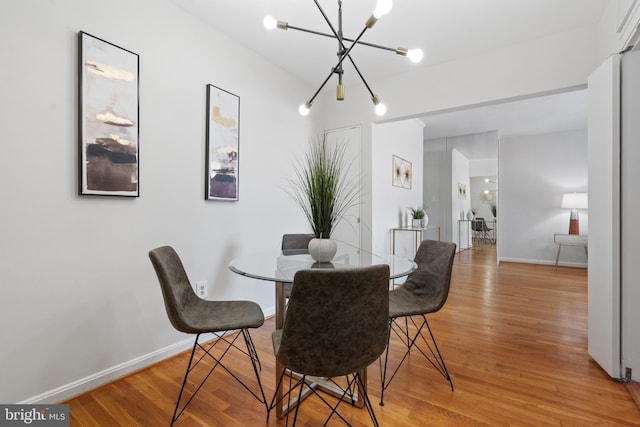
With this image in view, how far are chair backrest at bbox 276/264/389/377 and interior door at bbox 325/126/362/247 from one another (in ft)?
8.40

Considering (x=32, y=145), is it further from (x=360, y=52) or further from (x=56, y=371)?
(x=360, y=52)

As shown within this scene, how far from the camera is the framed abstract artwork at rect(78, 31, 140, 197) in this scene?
177 centimetres

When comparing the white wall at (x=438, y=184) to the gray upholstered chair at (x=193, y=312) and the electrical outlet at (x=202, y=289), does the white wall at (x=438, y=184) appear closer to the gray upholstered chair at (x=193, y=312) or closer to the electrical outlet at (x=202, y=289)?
the electrical outlet at (x=202, y=289)

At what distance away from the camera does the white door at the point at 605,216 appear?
1891mm

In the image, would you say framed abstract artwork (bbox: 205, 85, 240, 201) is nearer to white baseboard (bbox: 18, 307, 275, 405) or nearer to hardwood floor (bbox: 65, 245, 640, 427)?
white baseboard (bbox: 18, 307, 275, 405)

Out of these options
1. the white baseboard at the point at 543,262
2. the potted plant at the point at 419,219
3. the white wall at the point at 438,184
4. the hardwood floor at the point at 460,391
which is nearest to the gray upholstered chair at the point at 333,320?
the hardwood floor at the point at 460,391

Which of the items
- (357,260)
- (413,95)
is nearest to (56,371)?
(357,260)

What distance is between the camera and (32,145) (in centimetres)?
160

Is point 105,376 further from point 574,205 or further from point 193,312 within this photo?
point 574,205

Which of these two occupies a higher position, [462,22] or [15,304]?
[462,22]

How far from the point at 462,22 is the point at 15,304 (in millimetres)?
3473

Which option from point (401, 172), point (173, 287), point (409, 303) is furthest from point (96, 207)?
point (401, 172)

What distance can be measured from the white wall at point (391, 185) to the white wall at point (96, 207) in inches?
71.1

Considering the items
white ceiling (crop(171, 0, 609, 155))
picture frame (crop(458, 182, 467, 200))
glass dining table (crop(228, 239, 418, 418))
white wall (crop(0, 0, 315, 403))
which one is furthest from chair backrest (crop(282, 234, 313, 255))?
picture frame (crop(458, 182, 467, 200))
